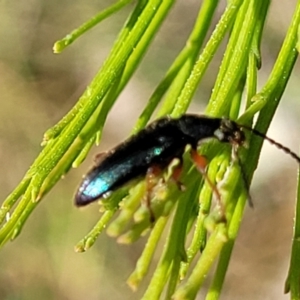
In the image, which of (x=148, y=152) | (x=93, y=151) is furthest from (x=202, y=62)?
(x=93, y=151)

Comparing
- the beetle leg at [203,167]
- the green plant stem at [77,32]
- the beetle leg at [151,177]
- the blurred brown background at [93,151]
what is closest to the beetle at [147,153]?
the beetle leg at [151,177]

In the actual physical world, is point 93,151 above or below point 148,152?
above

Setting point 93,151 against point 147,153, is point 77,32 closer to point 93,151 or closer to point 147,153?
point 147,153

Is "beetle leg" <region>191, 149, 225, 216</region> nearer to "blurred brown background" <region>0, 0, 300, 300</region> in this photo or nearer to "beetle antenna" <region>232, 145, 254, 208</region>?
"beetle antenna" <region>232, 145, 254, 208</region>

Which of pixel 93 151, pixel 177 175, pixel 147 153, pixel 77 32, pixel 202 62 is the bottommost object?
pixel 177 175

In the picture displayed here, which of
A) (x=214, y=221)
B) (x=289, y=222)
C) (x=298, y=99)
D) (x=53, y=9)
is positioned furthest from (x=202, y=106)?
(x=214, y=221)

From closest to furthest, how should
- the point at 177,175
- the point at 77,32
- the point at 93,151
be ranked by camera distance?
the point at 177,175
the point at 77,32
the point at 93,151

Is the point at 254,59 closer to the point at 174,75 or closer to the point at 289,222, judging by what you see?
the point at 174,75

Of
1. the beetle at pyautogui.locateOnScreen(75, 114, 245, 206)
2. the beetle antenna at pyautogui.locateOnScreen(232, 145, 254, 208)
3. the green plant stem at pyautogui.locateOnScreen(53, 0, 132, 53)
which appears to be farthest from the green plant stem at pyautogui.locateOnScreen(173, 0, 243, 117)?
the green plant stem at pyautogui.locateOnScreen(53, 0, 132, 53)
